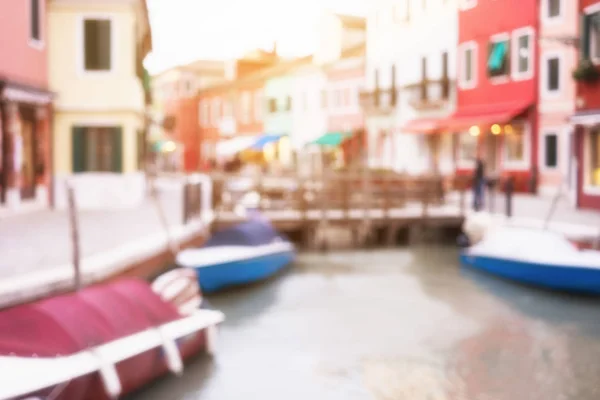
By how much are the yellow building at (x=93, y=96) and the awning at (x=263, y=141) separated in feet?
34.0

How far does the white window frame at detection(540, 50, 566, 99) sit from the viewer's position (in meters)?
11.7

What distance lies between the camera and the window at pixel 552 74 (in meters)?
11.8

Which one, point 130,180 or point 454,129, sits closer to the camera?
point 130,180

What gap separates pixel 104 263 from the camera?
4969mm

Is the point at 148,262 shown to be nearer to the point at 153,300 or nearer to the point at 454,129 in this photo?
the point at 153,300

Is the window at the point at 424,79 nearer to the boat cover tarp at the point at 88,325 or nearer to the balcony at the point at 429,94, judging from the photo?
the balcony at the point at 429,94

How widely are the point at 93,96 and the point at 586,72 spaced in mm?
5417

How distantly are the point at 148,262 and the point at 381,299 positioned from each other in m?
1.78

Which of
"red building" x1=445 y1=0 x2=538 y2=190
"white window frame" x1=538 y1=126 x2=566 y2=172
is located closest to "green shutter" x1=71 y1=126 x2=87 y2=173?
"red building" x1=445 y1=0 x2=538 y2=190

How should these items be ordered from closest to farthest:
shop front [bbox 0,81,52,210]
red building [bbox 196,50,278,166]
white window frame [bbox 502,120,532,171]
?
shop front [bbox 0,81,52,210] → white window frame [bbox 502,120,532,171] → red building [bbox 196,50,278,166]

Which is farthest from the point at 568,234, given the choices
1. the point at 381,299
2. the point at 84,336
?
the point at 84,336

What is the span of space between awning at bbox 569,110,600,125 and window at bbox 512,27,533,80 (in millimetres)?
2345

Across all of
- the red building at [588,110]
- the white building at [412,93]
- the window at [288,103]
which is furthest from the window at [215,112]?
the red building at [588,110]

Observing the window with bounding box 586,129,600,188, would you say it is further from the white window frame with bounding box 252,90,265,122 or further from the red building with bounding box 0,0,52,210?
the white window frame with bounding box 252,90,265,122
